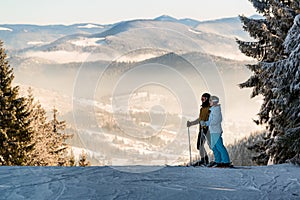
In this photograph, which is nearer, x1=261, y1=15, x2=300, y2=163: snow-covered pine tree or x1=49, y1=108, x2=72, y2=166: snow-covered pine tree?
x1=261, y1=15, x2=300, y2=163: snow-covered pine tree

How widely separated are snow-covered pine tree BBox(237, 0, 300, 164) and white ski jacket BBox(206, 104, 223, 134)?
451 cm

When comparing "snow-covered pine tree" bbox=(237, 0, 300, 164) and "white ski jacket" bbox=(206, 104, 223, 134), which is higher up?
"snow-covered pine tree" bbox=(237, 0, 300, 164)

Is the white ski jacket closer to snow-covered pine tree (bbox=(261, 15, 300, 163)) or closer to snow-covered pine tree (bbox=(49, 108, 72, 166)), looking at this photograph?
snow-covered pine tree (bbox=(261, 15, 300, 163))

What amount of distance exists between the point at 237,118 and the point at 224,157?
13.4 feet

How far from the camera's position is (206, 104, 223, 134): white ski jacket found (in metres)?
9.78

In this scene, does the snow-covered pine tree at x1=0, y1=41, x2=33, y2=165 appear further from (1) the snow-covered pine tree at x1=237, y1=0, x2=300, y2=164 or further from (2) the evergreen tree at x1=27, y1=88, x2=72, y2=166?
(1) the snow-covered pine tree at x1=237, y1=0, x2=300, y2=164

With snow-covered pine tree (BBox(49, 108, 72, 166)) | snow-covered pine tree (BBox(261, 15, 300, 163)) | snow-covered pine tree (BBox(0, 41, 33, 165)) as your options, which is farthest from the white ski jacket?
snow-covered pine tree (BBox(49, 108, 72, 166))

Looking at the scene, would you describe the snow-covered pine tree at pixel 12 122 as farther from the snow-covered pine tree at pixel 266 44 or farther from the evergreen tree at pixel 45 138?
the snow-covered pine tree at pixel 266 44

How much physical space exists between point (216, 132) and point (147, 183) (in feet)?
10.8

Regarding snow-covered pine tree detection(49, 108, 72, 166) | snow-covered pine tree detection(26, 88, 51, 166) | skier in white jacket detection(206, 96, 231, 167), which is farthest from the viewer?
snow-covered pine tree detection(49, 108, 72, 166)

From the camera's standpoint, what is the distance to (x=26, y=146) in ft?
76.6

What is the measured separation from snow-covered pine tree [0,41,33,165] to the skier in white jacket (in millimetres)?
15401

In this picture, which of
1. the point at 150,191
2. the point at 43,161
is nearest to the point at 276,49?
the point at 150,191

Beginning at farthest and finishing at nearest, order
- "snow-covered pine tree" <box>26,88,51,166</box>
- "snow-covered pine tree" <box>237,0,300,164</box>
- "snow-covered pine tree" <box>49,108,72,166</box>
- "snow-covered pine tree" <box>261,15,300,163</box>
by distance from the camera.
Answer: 1. "snow-covered pine tree" <box>49,108,72,166</box>
2. "snow-covered pine tree" <box>26,88,51,166</box>
3. "snow-covered pine tree" <box>237,0,300,164</box>
4. "snow-covered pine tree" <box>261,15,300,163</box>
